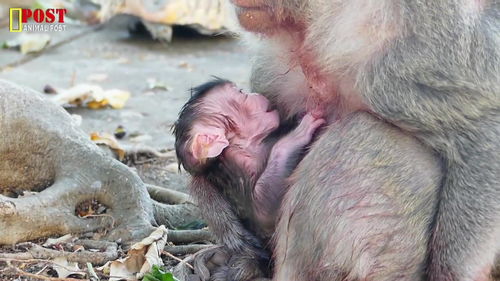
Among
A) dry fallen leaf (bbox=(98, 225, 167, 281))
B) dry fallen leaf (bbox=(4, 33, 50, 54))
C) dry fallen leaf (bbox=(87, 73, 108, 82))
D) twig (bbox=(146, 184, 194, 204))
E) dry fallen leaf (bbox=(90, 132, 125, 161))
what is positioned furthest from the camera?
dry fallen leaf (bbox=(4, 33, 50, 54))

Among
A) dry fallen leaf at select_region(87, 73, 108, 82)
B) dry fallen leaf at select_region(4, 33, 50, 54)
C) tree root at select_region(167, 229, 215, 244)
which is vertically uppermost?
tree root at select_region(167, 229, 215, 244)

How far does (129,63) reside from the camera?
9.41m

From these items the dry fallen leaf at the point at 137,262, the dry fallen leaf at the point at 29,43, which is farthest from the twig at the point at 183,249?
the dry fallen leaf at the point at 29,43

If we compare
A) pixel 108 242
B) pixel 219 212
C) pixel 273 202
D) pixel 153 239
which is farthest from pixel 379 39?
pixel 108 242

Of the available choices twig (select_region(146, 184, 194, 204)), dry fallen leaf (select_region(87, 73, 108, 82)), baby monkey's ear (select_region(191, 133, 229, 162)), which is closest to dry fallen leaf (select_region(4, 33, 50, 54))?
dry fallen leaf (select_region(87, 73, 108, 82))

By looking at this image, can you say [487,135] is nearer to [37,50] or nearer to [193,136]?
[193,136]

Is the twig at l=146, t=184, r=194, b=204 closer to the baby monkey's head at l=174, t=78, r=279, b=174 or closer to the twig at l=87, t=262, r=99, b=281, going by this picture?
the twig at l=87, t=262, r=99, b=281

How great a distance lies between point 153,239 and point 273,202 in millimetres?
797

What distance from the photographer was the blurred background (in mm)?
6955

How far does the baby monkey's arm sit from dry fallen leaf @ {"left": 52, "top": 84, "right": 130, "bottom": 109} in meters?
3.71

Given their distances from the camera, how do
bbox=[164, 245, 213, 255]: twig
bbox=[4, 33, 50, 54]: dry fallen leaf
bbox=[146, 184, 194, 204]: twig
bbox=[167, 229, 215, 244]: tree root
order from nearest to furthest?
bbox=[164, 245, 213, 255]: twig → bbox=[167, 229, 215, 244]: tree root → bbox=[146, 184, 194, 204]: twig → bbox=[4, 33, 50, 54]: dry fallen leaf

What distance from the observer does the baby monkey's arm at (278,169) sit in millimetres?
3805

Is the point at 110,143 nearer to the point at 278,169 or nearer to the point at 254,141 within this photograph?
the point at 254,141

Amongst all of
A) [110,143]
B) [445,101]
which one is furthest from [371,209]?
[110,143]
